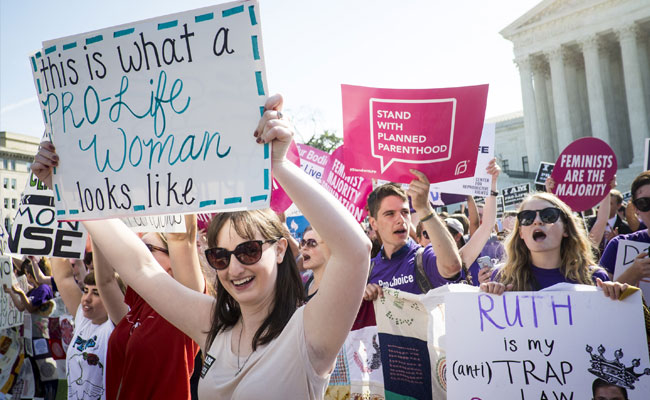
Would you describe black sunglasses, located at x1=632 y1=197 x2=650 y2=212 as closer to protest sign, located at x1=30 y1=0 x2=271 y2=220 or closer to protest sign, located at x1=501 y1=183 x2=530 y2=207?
protest sign, located at x1=30 y1=0 x2=271 y2=220

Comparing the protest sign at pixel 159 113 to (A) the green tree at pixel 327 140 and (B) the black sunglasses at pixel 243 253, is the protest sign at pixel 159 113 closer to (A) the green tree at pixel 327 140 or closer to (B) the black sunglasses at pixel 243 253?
(B) the black sunglasses at pixel 243 253

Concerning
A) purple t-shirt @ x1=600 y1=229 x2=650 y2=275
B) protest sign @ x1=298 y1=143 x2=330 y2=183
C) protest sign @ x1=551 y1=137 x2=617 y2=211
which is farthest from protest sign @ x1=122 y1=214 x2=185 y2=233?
protest sign @ x1=551 y1=137 x2=617 y2=211

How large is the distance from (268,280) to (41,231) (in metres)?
2.90

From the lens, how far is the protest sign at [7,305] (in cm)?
593

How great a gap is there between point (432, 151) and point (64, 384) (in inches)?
191

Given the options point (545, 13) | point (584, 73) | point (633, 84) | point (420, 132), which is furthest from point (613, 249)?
point (584, 73)

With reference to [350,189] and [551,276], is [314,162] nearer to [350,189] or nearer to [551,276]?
[350,189]

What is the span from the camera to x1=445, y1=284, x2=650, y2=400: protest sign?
3184mm

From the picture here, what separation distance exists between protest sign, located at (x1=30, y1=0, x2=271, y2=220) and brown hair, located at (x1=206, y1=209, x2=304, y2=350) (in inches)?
10.3

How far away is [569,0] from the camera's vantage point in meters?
44.5

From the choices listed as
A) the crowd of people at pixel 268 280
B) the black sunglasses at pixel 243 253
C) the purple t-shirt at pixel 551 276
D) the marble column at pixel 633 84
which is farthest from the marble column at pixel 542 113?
the black sunglasses at pixel 243 253

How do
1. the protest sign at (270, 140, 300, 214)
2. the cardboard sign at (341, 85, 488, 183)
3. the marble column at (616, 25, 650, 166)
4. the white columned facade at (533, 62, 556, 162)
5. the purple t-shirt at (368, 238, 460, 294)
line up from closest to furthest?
the purple t-shirt at (368, 238, 460, 294) < the cardboard sign at (341, 85, 488, 183) < the protest sign at (270, 140, 300, 214) < the marble column at (616, 25, 650, 166) < the white columned facade at (533, 62, 556, 162)

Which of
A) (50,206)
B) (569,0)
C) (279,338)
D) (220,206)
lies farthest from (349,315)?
(569,0)

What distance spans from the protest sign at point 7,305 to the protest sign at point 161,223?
3.01 meters
